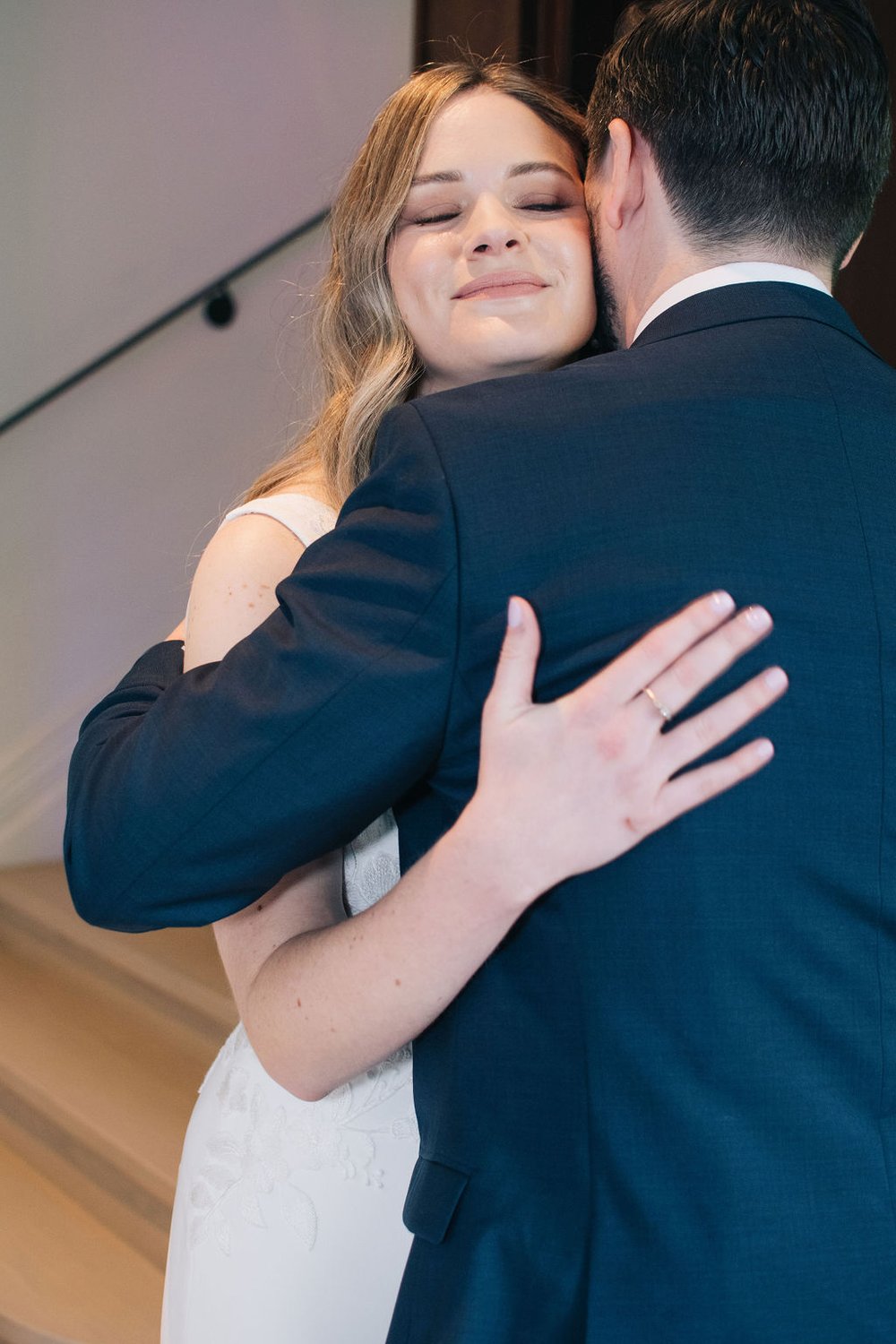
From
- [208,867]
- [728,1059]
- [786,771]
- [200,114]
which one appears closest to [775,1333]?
[728,1059]

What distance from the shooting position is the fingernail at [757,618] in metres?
0.82

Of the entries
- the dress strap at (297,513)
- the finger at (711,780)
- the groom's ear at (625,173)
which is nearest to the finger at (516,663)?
the finger at (711,780)

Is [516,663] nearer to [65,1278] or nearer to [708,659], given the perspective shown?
[708,659]

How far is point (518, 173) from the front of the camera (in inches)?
61.7

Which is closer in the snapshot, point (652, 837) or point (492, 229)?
point (652, 837)

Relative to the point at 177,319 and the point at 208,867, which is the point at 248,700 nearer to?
the point at 208,867

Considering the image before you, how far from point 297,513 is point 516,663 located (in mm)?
649

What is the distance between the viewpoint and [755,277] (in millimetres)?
1058

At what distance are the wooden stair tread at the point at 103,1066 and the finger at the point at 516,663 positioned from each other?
2195 mm

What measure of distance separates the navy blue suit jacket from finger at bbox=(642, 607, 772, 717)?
4 cm

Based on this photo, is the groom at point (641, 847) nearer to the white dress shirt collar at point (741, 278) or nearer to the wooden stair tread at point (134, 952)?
the white dress shirt collar at point (741, 278)

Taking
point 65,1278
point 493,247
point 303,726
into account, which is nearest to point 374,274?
point 493,247

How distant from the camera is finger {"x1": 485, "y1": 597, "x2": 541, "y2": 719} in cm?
85

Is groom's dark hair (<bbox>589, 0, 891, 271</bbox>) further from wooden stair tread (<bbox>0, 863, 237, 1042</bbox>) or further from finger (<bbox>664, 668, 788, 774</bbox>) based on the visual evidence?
wooden stair tread (<bbox>0, 863, 237, 1042</bbox>)
